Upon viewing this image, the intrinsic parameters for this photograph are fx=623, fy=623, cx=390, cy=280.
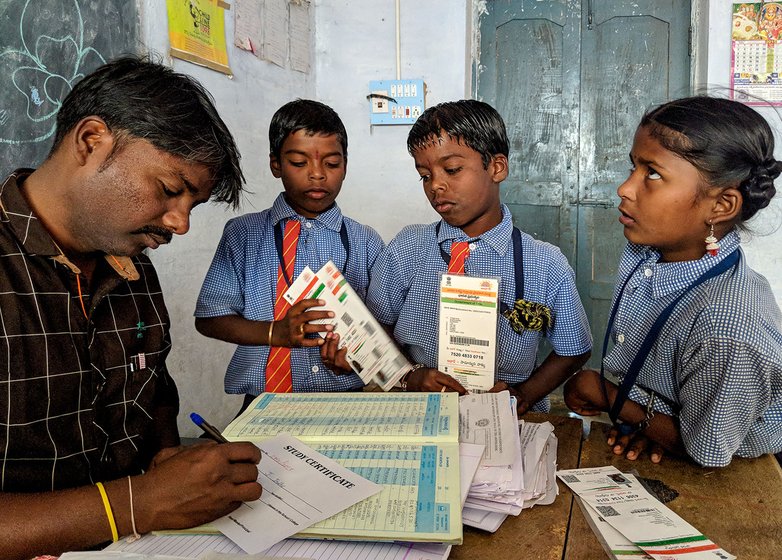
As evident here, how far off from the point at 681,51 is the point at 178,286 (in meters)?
3.14

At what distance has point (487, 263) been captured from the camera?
1.76m

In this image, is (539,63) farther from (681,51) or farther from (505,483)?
(505,483)

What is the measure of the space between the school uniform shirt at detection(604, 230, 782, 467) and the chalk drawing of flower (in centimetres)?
177

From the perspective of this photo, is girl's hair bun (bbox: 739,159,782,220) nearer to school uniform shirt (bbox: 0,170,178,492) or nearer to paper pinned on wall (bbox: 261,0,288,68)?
school uniform shirt (bbox: 0,170,178,492)

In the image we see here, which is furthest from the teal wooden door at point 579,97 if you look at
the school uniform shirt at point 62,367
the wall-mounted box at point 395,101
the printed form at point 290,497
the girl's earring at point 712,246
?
the printed form at point 290,497

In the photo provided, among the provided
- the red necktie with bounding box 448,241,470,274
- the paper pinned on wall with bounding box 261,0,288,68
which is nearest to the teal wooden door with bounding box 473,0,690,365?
the paper pinned on wall with bounding box 261,0,288,68

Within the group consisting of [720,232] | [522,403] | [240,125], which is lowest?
[522,403]

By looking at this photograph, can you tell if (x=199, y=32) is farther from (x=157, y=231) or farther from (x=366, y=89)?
(x=157, y=231)

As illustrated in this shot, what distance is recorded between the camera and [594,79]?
3.82 metres

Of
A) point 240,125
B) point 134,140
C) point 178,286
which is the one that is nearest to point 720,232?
point 134,140

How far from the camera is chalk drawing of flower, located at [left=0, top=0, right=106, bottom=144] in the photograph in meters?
1.77

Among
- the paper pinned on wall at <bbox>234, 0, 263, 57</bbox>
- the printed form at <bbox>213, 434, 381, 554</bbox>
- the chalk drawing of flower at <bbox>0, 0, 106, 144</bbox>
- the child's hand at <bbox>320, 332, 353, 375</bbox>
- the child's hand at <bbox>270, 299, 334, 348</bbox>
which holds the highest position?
the paper pinned on wall at <bbox>234, 0, 263, 57</bbox>

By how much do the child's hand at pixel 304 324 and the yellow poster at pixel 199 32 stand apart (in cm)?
160

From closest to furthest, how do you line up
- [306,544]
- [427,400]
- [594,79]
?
[306,544], [427,400], [594,79]
